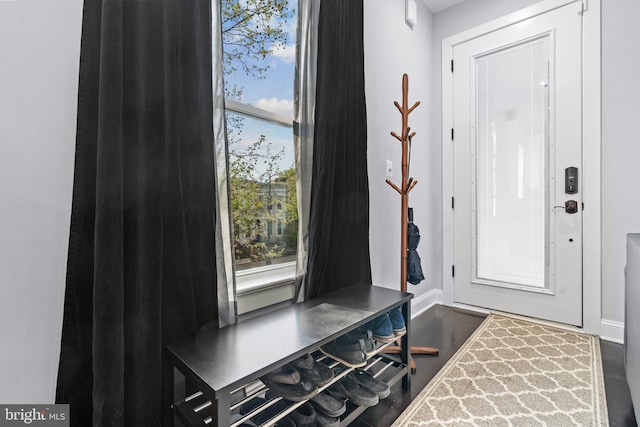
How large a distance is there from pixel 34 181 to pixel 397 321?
1600 mm

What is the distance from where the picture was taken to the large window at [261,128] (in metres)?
1.46

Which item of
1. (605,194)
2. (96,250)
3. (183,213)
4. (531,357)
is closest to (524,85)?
(605,194)

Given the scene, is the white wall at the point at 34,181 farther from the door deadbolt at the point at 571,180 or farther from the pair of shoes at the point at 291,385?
the door deadbolt at the point at 571,180

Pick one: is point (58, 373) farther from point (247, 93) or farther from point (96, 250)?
point (247, 93)

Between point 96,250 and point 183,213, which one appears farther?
point 183,213

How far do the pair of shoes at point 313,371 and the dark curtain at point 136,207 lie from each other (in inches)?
17.1

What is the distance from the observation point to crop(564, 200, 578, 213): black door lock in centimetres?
234

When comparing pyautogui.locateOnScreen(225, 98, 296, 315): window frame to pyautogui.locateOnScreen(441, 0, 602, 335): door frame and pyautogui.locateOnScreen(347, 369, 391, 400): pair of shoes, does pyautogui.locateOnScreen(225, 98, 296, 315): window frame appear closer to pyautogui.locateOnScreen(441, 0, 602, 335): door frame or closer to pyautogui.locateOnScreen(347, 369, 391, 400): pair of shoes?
pyautogui.locateOnScreen(347, 369, 391, 400): pair of shoes

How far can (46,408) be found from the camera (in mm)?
890

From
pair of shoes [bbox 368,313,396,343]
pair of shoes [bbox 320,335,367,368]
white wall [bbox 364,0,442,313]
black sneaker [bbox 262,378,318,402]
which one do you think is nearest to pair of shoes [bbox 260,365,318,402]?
black sneaker [bbox 262,378,318,402]

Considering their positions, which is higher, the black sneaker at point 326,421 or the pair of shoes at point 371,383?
the pair of shoes at point 371,383

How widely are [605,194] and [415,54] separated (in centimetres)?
185

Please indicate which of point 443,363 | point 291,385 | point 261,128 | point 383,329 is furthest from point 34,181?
point 443,363

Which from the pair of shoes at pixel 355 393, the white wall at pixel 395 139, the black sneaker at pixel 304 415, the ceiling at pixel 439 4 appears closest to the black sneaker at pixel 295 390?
the black sneaker at pixel 304 415
